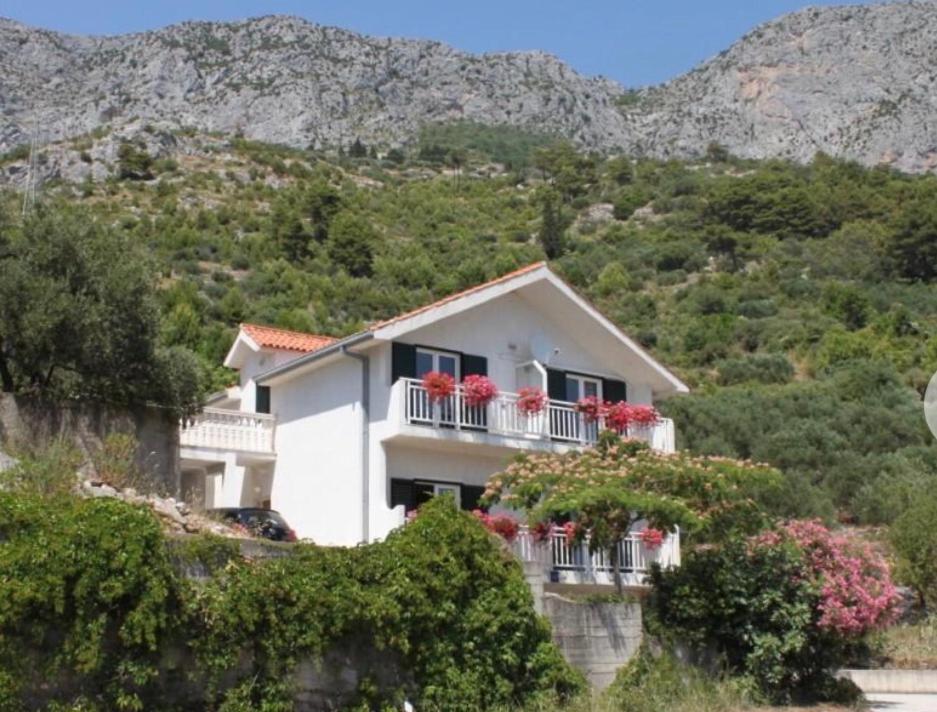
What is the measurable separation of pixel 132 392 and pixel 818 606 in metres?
13.3

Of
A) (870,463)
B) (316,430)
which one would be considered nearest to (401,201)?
(870,463)

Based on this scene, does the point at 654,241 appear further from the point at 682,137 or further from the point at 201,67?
the point at 201,67

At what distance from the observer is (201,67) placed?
12525 cm

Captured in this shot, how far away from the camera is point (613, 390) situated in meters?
29.6

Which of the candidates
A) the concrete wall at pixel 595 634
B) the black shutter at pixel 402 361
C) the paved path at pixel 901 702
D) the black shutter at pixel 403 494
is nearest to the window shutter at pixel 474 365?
the black shutter at pixel 402 361

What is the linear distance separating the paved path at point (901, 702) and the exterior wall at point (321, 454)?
10.5 meters

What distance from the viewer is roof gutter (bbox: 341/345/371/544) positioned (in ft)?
81.2

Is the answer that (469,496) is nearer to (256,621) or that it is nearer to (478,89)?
(256,621)

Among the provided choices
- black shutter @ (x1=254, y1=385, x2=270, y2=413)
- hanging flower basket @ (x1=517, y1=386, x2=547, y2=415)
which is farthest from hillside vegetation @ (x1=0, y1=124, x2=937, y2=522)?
hanging flower basket @ (x1=517, y1=386, x2=547, y2=415)

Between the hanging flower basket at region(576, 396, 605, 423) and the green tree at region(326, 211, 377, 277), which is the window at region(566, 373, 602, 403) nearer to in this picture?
the hanging flower basket at region(576, 396, 605, 423)

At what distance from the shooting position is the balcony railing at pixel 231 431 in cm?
2672

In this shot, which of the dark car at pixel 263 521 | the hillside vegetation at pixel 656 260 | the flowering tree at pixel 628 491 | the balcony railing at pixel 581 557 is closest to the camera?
the flowering tree at pixel 628 491

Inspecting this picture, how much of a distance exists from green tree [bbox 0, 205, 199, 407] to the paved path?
14225mm

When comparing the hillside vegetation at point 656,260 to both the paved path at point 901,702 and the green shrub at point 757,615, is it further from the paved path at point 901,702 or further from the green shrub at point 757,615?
the green shrub at point 757,615
